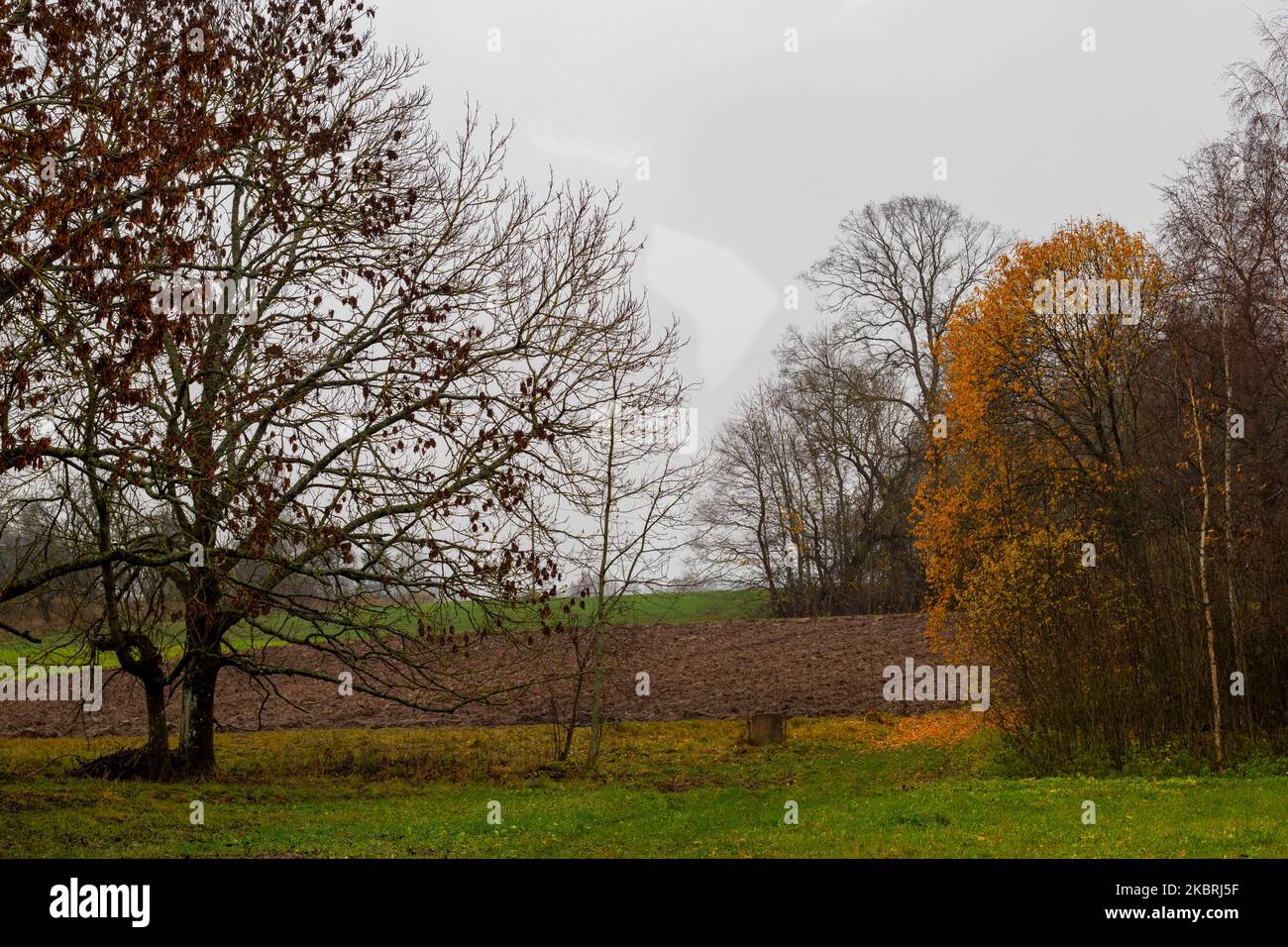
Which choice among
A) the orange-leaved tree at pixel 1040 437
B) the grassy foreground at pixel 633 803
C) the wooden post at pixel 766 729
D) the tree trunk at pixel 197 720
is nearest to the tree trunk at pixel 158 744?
the tree trunk at pixel 197 720

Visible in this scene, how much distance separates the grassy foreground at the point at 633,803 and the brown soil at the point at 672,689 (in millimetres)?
2803

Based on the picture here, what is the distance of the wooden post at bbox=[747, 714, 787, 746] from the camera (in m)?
25.0

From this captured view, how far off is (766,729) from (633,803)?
27.3ft

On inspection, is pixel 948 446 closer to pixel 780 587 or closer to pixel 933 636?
pixel 933 636

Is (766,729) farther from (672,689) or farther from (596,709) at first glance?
(672,689)

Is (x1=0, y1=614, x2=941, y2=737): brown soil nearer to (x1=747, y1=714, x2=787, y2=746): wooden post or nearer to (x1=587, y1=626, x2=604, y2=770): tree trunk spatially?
(x1=587, y1=626, x2=604, y2=770): tree trunk

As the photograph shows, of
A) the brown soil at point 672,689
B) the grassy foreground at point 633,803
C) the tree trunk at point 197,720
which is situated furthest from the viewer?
the brown soil at point 672,689

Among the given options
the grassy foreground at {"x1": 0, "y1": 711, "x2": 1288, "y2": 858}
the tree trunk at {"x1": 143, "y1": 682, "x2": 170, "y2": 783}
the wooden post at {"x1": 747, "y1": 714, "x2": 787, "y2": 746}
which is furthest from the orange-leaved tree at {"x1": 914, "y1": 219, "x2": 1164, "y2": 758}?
the tree trunk at {"x1": 143, "y1": 682, "x2": 170, "y2": 783}

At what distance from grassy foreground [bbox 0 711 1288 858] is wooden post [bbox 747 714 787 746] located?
0.39 metres

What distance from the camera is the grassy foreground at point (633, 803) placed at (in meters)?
12.1

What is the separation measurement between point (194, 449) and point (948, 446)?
22.4m

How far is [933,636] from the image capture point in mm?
31906

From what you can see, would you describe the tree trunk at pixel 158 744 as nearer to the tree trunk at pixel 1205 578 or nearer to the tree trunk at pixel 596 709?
the tree trunk at pixel 596 709

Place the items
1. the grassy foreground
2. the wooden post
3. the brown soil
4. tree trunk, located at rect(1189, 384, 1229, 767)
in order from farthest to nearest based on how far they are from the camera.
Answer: the brown soil
the wooden post
tree trunk, located at rect(1189, 384, 1229, 767)
the grassy foreground
